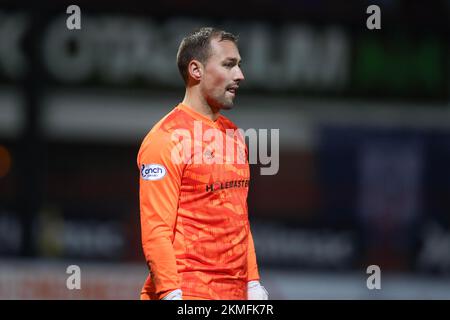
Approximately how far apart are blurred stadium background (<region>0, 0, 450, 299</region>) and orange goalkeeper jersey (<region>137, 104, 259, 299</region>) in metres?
6.87

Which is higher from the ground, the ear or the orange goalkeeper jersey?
the ear

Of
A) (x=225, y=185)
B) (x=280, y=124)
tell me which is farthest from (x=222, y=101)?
(x=280, y=124)

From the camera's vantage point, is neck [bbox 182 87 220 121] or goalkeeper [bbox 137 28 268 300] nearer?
goalkeeper [bbox 137 28 268 300]

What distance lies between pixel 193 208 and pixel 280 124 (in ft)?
26.8

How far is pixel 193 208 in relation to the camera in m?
5.86

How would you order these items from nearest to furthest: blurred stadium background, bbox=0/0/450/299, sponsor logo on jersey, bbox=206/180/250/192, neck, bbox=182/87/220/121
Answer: sponsor logo on jersey, bbox=206/180/250/192 < neck, bbox=182/87/220/121 < blurred stadium background, bbox=0/0/450/299

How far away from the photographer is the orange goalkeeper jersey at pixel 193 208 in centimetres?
569

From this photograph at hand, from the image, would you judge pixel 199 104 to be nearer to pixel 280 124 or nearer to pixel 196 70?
pixel 196 70

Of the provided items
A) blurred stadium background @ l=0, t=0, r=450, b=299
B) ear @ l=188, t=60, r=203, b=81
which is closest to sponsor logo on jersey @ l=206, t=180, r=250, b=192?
ear @ l=188, t=60, r=203, b=81

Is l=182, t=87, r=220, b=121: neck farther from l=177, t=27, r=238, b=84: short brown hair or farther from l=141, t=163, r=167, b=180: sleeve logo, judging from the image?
l=141, t=163, r=167, b=180: sleeve logo

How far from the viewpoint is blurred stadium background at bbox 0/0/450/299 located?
1309cm

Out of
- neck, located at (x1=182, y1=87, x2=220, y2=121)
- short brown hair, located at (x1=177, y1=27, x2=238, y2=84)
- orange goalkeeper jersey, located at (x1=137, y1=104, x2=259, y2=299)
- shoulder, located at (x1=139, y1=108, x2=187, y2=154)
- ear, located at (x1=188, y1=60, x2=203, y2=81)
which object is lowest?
orange goalkeeper jersey, located at (x1=137, y1=104, x2=259, y2=299)
